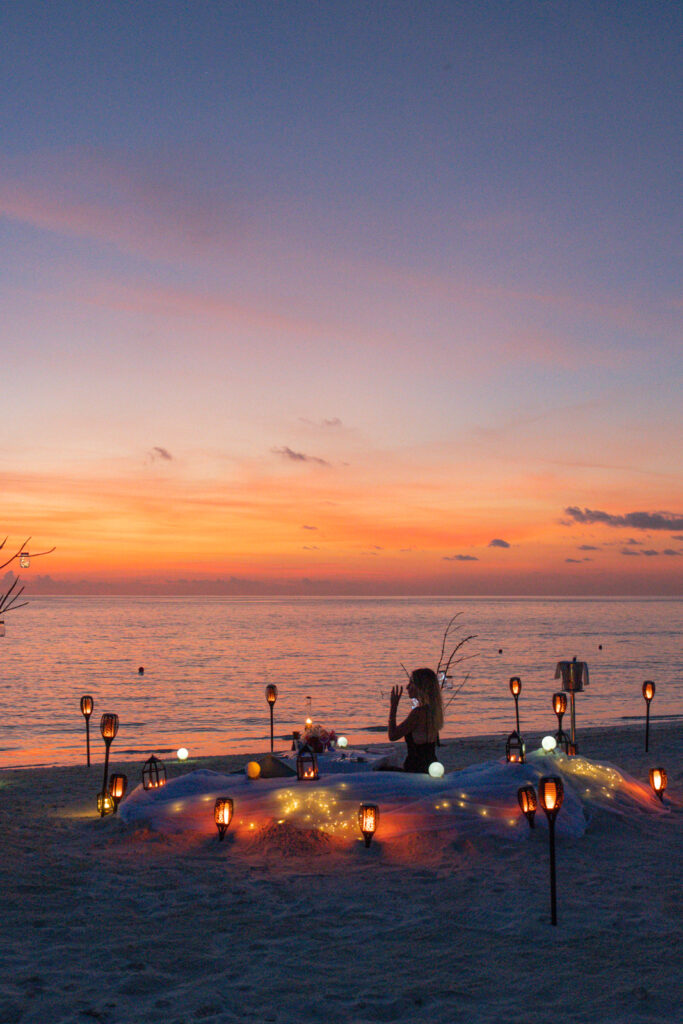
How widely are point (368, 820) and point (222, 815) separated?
1.85m

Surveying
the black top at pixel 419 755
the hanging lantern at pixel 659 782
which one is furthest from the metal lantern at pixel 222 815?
the hanging lantern at pixel 659 782

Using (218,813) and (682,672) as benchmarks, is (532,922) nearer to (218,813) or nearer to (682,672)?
(218,813)

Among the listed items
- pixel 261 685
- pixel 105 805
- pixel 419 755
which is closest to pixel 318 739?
pixel 419 755

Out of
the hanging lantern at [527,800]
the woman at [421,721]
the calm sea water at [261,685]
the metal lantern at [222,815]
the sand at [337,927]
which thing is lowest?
the calm sea water at [261,685]

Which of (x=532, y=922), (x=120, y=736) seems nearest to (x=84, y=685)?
(x=120, y=736)

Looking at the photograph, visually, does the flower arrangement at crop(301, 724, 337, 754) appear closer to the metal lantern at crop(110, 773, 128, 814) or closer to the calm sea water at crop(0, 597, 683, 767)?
the metal lantern at crop(110, 773, 128, 814)

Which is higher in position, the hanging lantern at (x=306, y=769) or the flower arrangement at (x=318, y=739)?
the hanging lantern at (x=306, y=769)

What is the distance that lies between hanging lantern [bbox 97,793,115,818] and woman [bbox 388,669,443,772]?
14.6ft

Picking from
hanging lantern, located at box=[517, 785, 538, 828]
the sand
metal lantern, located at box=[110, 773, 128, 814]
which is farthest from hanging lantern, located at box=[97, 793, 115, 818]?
hanging lantern, located at box=[517, 785, 538, 828]

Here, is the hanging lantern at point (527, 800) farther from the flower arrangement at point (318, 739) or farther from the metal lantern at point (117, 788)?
the metal lantern at point (117, 788)

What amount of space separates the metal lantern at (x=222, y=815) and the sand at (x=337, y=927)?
0.27m

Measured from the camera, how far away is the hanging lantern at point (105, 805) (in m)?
12.0

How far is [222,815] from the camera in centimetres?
1005

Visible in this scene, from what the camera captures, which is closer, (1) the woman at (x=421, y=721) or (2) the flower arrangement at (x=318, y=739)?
(1) the woman at (x=421, y=721)
